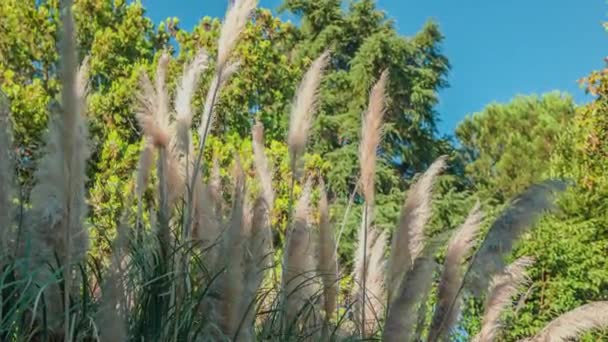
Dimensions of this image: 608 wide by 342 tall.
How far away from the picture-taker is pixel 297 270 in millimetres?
2713

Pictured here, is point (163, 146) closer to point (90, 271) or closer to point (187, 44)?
point (90, 271)

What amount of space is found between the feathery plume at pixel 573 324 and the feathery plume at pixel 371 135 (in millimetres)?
765

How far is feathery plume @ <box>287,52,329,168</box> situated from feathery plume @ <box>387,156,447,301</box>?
60 centimetres

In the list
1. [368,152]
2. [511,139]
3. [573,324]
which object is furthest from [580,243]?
[511,139]

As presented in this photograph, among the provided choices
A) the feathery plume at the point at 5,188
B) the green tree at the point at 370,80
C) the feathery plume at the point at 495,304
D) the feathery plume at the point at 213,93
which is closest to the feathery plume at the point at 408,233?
the feathery plume at the point at 495,304

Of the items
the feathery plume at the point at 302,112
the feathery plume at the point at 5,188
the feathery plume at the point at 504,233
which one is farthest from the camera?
the feathery plume at the point at 302,112

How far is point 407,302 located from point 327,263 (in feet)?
2.68

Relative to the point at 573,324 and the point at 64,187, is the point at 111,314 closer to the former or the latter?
the point at 64,187

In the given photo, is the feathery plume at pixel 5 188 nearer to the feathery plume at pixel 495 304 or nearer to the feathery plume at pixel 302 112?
the feathery plume at pixel 302 112

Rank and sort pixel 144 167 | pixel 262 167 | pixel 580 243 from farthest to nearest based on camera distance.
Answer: pixel 580 243, pixel 262 167, pixel 144 167

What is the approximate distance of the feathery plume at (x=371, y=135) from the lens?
2.82 m

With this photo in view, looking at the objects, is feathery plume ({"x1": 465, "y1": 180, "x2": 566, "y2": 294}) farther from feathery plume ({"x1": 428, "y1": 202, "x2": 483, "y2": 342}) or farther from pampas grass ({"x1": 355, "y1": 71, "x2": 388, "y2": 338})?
pampas grass ({"x1": 355, "y1": 71, "x2": 388, "y2": 338})

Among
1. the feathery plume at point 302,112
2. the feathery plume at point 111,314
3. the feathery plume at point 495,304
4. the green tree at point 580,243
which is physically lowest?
the feathery plume at point 111,314

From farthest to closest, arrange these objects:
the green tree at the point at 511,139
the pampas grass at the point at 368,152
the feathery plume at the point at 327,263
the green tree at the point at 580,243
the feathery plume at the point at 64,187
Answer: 1. the green tree at the point at 511,139
2. the green tree at the point at 580,243
3. the feathery plume at the point at 327,263
4. the pampas grass at the point at 368,152
5. the feathery plume at the point at 64,187
